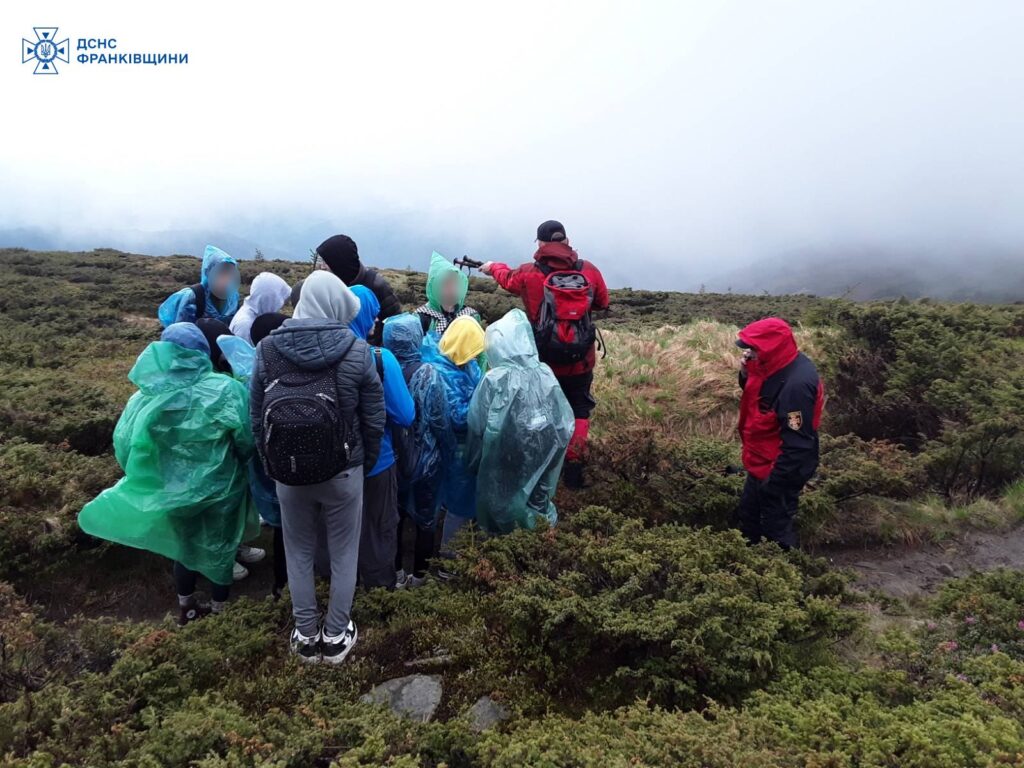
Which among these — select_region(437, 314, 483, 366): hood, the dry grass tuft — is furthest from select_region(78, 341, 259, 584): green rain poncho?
the dry grass tuft

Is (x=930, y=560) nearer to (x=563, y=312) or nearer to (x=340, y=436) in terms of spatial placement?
(x=563, y=312)

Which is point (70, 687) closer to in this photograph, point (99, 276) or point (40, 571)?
point (40, 571)

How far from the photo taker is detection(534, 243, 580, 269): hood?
453 centimetres

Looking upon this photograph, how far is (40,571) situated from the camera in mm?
3820

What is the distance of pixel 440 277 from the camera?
429cm

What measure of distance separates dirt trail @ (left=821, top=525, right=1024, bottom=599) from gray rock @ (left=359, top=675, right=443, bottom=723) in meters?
3.16

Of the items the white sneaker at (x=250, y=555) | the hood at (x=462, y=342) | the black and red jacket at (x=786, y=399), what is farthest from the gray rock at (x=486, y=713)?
the white sneaker at (x=250, y=555)

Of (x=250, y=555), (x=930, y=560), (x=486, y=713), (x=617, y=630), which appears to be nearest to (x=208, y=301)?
(x=250, y=555)

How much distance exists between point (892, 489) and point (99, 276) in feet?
74.2

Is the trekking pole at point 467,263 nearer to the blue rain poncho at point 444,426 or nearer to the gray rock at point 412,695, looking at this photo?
the blue rain poncho at point 444,426

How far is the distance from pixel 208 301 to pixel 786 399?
13.5 feet

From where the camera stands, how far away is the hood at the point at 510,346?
12.7 ft

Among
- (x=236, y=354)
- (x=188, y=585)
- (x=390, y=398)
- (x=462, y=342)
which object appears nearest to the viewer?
(x=390, y=398)

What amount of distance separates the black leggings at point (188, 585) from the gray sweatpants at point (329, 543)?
2.76 feet
